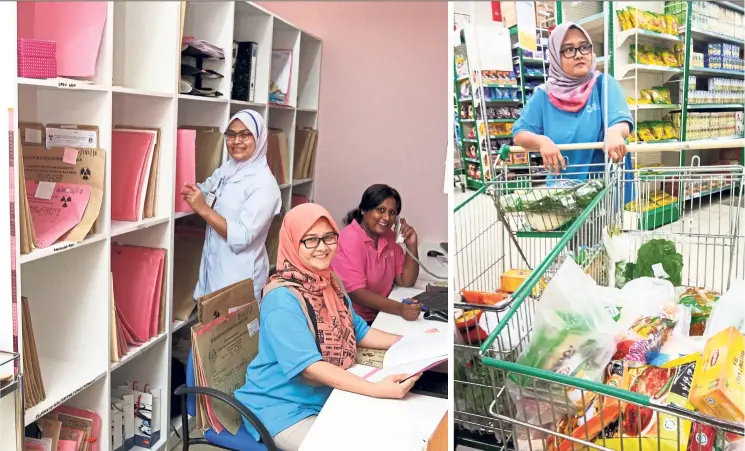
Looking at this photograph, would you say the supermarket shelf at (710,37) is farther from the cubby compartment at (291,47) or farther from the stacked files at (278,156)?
the cubby compartment at (291,47)

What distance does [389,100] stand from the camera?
148 inches

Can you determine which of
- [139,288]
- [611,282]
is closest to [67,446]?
[139,288]

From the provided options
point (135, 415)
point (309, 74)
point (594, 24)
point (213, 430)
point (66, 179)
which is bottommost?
point (135, 415)

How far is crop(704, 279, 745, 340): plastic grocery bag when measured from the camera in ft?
4.39

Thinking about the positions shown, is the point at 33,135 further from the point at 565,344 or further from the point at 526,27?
the point at 565,344

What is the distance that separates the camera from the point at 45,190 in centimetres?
202

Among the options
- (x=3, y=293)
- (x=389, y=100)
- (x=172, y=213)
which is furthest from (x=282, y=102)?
(x=3, y=293)

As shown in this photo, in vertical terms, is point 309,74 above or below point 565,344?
above

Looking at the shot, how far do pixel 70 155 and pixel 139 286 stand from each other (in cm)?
60

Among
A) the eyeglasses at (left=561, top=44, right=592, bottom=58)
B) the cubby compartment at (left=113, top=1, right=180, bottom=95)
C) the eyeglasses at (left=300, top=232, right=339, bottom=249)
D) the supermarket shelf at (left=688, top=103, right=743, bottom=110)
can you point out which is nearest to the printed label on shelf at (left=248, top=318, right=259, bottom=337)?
the eyeglasses at (left=300, top=232, right=339, bottom=249)

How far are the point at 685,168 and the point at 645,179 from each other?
11 centimetres

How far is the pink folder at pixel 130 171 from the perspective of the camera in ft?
7.47

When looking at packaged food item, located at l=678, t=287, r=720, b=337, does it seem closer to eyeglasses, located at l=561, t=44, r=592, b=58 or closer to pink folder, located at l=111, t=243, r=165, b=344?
eyeglasses, located at l=561, t=44, r=592, b=58

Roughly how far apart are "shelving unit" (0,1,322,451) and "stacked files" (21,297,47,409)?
4cm
